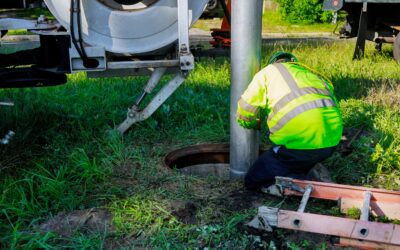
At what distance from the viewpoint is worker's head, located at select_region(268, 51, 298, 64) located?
353 centimetres

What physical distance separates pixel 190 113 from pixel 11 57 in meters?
1.80

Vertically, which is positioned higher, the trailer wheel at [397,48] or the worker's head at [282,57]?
the worker's head at [282,57]

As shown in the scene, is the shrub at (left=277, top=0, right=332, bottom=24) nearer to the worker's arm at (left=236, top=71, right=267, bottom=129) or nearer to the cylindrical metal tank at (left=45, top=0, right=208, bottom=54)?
the cylindrical metal tank at (left=45, top=0, right=208, bottom=54)

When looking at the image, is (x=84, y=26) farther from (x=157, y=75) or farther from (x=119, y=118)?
(x=119, y=118)

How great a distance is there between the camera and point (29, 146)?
4.09m

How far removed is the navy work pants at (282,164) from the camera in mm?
3332

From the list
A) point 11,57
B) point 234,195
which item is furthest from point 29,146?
point 234,195

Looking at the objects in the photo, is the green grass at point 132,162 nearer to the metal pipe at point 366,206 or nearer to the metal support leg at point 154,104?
the metal support leg at point 154,104

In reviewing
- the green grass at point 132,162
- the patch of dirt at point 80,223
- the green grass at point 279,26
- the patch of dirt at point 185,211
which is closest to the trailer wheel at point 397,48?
the green grass at point 132,162

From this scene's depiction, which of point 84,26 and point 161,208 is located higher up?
point 84,26

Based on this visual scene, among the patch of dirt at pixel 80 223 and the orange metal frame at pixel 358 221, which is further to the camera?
the patch of dirt at pixel 80 223

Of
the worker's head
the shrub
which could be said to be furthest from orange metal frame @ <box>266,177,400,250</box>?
the shrub

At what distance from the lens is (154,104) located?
162 inches

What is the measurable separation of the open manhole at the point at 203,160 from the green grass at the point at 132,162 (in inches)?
5.1
